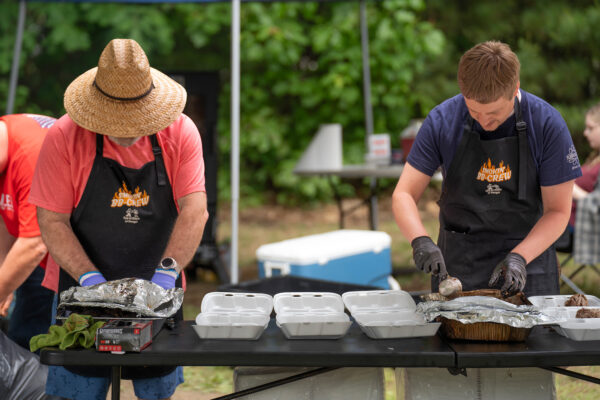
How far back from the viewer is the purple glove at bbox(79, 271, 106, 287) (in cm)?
188

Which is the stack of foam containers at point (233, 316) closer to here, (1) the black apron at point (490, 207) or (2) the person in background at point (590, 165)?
(1) the black apron at point (490, 207)

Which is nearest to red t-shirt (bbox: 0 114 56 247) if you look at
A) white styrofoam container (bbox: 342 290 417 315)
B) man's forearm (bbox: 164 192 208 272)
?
man's forearm (bbox: 164 192 208 272)

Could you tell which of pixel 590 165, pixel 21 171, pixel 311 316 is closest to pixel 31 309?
pixel 21 171

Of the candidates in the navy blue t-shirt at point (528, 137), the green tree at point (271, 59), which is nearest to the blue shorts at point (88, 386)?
the navy blue t-shirt at point (528, 137)

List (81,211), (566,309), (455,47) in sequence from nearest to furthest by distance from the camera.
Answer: (566,309) → (81,211) → (455,47)

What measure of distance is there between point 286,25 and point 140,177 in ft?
22.0

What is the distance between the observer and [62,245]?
1.92 m

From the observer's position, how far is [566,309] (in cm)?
185

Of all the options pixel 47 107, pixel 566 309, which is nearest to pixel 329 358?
pixel 566 309

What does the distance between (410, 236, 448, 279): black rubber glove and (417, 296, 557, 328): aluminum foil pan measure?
16 centimetres

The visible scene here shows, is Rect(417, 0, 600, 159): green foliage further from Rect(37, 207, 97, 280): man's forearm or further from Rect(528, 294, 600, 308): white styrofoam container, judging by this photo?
Rect(37, 207, 97, 280): man's forearm

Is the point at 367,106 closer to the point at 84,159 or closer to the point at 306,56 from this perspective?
the point at 306,56

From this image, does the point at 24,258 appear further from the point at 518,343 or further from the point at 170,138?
the point at 518,343

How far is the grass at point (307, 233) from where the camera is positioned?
3416 mm
